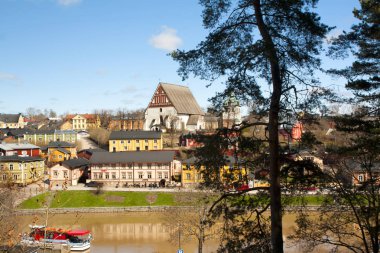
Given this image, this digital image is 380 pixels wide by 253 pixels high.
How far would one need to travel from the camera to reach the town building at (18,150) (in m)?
46.2

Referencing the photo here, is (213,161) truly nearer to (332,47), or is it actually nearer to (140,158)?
(332,47)

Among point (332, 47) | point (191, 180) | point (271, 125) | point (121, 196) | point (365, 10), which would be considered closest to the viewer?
point (271, 125)

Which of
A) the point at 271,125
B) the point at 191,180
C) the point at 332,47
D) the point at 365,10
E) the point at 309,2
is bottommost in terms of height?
the point at 191,180

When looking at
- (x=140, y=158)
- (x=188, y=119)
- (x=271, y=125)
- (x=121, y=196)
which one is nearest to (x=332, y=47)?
(x=271, y=125)

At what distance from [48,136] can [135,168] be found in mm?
30173

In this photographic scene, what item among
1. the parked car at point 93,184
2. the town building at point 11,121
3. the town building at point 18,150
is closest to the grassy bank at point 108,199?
the parked car at point 93,184

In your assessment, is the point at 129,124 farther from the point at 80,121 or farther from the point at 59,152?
the point at 59,152

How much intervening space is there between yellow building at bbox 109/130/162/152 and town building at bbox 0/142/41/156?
32.4ft

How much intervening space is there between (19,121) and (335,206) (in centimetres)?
9063

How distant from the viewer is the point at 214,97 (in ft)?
26.3

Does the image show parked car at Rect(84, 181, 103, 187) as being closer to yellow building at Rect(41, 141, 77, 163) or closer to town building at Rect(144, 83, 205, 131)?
yellow building at Rect(41, 141, 77, 163)

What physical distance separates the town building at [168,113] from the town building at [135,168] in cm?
1894

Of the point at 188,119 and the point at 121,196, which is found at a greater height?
the point at 188,119

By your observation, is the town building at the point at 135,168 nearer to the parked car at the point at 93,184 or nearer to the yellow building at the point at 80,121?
the parked car at the point at 93,184
